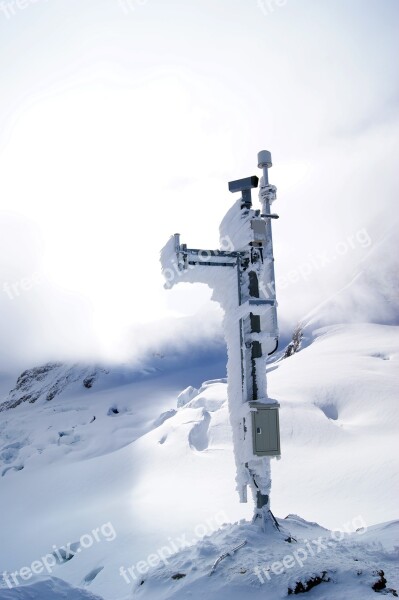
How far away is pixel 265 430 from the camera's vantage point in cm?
968

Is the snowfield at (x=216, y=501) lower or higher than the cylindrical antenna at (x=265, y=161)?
lower

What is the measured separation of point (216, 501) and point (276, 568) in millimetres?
9960

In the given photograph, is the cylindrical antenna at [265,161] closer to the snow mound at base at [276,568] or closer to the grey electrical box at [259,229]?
the grey electrical box at [259,229]

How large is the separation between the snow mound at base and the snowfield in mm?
28

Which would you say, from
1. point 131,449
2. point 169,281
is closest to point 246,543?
point 169,281

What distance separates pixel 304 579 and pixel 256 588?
78 centimetres

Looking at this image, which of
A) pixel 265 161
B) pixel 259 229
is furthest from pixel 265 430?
pixel 265 161

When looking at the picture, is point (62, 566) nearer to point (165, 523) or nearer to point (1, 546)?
point (165, 523)

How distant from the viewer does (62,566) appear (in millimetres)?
15359

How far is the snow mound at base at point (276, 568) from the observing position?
7.58 metres

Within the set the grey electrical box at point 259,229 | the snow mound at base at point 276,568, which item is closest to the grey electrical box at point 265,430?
the snow mound at base at point 276,568

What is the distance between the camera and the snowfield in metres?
8.18

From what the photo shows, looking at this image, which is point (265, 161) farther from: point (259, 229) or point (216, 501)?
point (216, 501)

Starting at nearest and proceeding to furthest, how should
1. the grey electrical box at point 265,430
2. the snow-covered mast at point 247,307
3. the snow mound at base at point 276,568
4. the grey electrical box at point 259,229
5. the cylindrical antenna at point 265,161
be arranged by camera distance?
the snow mound at base at point 276,568 → the grey electrical box at point 265,430 → the snow-covered mast at point 247,307 → the grey electrical box at point 259,229 → the cylindrical antenna at point 265,161
